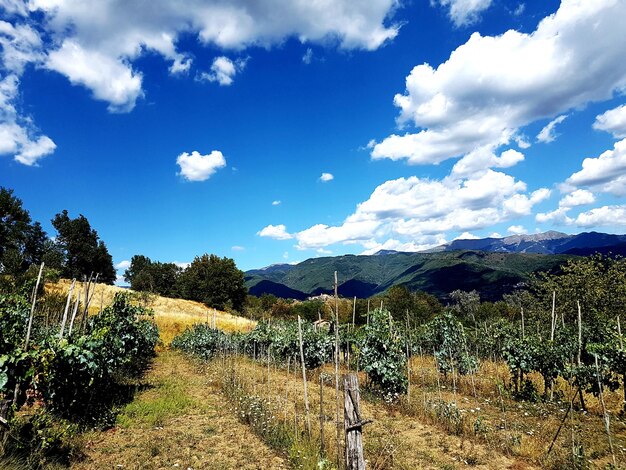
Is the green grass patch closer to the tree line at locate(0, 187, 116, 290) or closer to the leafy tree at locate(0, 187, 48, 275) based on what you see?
the tree line at locate(0, 187, 116, 290)

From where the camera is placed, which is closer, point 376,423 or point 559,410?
point 376,423

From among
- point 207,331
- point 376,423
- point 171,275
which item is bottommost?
point 376,423

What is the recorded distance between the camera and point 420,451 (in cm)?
763

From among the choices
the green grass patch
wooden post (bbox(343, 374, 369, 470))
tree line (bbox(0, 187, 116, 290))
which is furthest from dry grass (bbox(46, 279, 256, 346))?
wooden post (bbox(343, 374, 369, 470))

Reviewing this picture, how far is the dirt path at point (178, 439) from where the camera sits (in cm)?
685

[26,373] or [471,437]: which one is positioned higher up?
[26,373]

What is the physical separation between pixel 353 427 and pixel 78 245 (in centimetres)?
5523

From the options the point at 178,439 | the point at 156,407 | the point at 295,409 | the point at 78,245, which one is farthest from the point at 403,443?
the point at 78,245

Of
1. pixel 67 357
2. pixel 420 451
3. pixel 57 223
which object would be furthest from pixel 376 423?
pixel 57 223

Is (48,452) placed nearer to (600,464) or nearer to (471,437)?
(471,437)

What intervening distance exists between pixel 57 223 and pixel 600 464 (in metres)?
58.8

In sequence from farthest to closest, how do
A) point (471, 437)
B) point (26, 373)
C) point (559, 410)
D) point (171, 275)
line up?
point (171, 275), point (559, 410), point (471, 437), point (26, 373)

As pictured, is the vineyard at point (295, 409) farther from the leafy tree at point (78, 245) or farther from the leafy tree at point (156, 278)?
the leafy tree at point (156, 278)

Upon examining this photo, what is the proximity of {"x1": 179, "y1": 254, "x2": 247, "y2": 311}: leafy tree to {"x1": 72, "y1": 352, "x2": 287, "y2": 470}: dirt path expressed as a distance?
1712 inches
